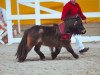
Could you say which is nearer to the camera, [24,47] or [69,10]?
[24,47]

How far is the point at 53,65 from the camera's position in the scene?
34.4 ft

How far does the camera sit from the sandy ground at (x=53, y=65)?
961cm

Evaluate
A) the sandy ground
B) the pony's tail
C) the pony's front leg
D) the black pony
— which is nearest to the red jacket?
the black pony

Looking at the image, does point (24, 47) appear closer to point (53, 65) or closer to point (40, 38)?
point (40, 38)

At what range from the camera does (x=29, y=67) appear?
1029cm

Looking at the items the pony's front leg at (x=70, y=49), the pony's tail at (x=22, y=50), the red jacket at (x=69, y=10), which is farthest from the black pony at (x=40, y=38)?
the red jacket at (x=69, y=10)

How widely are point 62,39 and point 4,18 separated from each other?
14.5 ft

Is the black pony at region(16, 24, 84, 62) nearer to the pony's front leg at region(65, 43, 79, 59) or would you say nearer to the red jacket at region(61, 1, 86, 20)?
the pony's front leg at region(65, 43, 79, 59)

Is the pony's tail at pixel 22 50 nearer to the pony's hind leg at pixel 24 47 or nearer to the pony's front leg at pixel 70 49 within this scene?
the pony's hind leg at pixel 24 47

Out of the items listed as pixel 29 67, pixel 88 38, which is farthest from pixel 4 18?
pixel 29 67

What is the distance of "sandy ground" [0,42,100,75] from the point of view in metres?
9.61

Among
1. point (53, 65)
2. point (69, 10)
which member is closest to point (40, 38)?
point (53, 65)

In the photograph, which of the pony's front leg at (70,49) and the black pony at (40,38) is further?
the pony's front leg at (70,49)

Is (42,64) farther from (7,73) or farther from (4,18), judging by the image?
(4,18)
